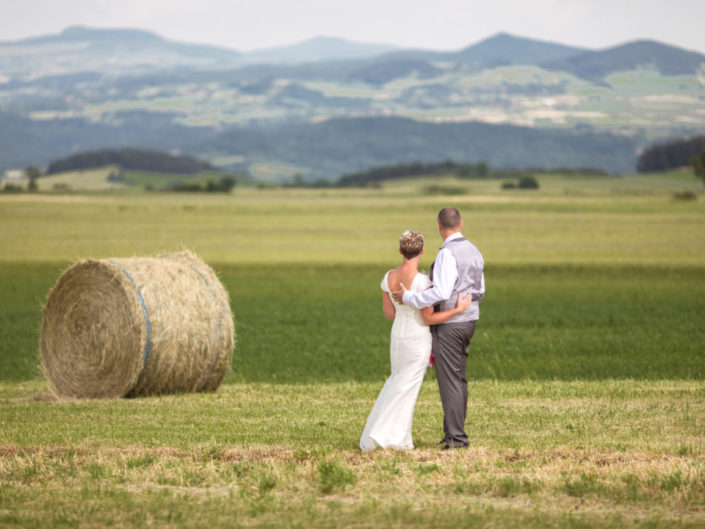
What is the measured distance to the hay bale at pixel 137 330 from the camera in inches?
517

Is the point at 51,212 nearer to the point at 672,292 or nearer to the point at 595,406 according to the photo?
the point at 672,292

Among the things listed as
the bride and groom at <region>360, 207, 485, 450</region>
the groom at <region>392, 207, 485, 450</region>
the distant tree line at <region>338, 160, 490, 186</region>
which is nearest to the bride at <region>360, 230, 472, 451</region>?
the bride and groom at <region>360, 207, 485, 450</region>

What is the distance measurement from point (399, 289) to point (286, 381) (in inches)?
270

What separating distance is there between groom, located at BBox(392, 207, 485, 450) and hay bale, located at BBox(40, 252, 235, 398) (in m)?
5.10

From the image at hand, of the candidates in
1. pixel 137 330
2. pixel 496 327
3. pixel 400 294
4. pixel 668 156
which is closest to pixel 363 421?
pixel 400 294

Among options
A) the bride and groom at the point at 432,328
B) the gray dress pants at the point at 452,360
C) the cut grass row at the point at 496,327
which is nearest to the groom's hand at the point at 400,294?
the bride and groom at the point at 432,328

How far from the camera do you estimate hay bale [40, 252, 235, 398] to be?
13125mm

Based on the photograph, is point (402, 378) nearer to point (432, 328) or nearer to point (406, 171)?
point (432, 328)

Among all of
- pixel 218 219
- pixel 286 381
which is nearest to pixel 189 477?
pixel 286 381

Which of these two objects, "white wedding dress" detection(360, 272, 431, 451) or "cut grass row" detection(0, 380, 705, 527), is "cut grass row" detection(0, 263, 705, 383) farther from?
"white wedding dress" detection(360, 272, 431, 451)

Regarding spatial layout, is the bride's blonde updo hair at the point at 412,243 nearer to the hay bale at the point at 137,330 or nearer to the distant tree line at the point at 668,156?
the hay bale at the point at 137,330

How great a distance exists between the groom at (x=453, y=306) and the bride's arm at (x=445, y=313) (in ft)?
0.21

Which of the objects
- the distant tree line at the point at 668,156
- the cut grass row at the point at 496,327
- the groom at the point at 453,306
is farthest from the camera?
the distant tree line at the point at 668,156

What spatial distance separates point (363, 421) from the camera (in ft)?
36.1
